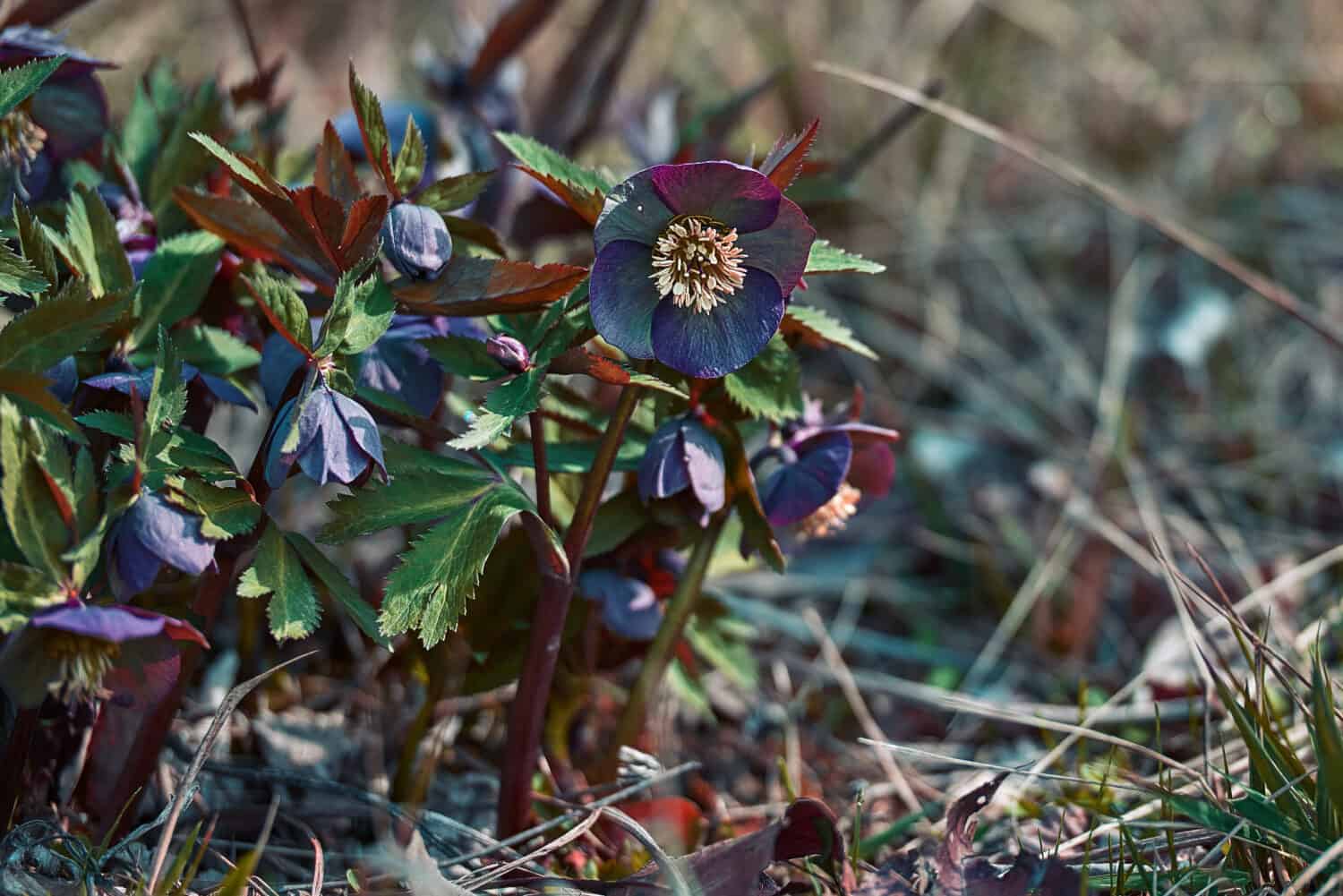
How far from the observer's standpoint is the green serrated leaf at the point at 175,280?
987mm

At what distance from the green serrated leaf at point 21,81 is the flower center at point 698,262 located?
→ 460 mm

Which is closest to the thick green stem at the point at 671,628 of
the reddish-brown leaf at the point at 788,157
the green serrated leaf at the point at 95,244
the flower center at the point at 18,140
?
the reddish-brown leaf at the point at 788,157

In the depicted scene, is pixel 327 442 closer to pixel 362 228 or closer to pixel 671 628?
pixel 362 228

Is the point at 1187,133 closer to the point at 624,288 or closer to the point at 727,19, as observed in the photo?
the point at 727,19

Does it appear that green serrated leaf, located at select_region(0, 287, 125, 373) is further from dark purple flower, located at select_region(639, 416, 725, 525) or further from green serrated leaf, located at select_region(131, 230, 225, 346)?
dark purple flower, located at select_region(639, 416, 725, 525)

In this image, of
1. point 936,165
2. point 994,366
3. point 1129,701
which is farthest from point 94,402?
point 936,165

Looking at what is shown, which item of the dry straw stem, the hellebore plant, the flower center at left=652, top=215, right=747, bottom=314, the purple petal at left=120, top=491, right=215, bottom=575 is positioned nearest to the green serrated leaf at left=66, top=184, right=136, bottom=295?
the hellebore plant

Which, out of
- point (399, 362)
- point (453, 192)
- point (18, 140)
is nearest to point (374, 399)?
point (399, 362)

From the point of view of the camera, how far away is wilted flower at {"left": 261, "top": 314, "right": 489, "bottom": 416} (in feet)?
3.14

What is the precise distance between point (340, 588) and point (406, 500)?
0.08 meters

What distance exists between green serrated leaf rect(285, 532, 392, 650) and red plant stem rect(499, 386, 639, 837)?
15cm

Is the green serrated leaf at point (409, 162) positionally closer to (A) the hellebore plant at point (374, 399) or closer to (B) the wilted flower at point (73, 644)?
(A) the hellebore plant at point (374, 399)

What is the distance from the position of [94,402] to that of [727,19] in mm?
2596

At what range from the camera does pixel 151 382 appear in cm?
88
